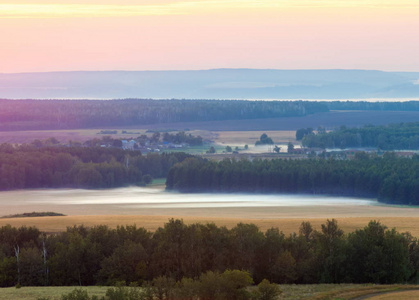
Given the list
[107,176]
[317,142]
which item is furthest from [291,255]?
[317,142]

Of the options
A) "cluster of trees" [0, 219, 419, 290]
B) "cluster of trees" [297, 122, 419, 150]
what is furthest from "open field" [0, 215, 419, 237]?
"cluster of trees" [297, 122, 419, 150]

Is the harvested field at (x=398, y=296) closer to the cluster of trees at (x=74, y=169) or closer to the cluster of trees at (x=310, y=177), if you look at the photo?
the cluster of trees at (x=310, y=177)

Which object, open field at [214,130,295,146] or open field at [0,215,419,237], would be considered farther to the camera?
open field at [214,130,295,146]

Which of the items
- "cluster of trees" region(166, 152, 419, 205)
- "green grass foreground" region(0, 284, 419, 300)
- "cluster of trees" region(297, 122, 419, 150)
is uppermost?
"cluster of trees" region(297, 122, 419, 150)

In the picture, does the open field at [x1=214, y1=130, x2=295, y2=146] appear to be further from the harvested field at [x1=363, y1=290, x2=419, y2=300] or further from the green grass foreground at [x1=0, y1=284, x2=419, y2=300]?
the harvested field at [x1=363, y1=290, x2=419, y2=300]

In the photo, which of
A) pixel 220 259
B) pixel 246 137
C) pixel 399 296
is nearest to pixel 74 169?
pixel 246 137

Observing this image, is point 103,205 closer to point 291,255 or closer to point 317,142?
point 291,255
